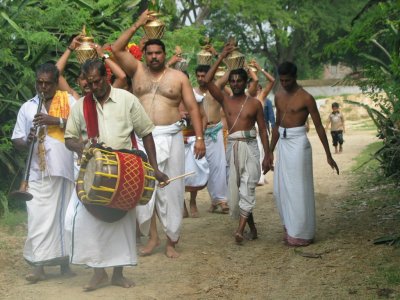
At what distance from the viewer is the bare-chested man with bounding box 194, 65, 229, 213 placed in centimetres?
1228

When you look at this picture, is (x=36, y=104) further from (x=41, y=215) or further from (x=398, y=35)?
(x=398, y=35)

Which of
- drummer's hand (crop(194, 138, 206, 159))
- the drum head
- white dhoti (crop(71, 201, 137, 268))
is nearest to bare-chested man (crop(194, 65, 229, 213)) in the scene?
drummer's hand (crop(194, 138, 206, 159))

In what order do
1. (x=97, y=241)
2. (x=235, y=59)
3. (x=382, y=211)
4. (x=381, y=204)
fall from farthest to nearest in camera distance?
1. (x=381, y=204)
2. (x=382, y=211)
3. (x=235, y=59)
4. (x=97, y=241)

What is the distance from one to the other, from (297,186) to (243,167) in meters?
0.65

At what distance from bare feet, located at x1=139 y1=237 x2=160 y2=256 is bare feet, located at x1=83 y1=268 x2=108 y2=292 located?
1.54 metres

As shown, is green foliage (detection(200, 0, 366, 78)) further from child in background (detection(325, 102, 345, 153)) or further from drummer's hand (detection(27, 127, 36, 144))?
drummer's hand (detection(27, 127, 36, 144))

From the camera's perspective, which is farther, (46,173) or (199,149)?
(199,149)

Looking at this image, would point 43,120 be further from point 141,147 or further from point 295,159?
point 295,159

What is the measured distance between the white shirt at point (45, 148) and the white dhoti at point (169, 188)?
1.24 m

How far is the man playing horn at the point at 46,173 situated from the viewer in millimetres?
7609

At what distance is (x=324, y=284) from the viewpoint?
7.36m

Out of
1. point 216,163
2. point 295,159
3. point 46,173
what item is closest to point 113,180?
point 46,173

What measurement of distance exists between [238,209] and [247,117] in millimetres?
1070

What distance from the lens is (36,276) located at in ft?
25.2
